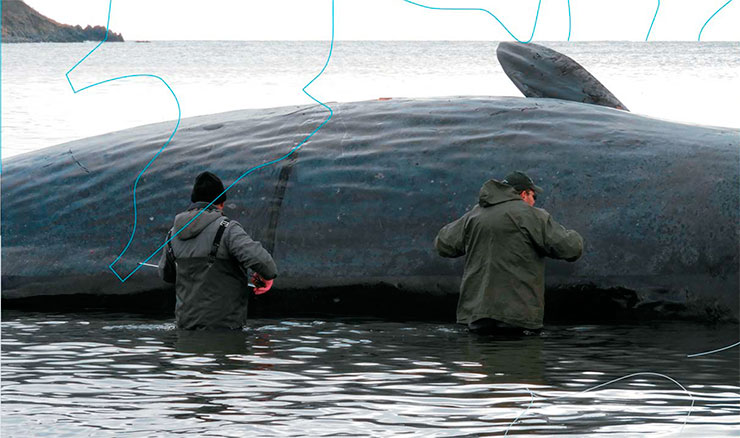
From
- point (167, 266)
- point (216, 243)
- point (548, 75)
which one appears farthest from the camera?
point (548, 75)

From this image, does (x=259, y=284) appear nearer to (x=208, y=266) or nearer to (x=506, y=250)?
(x=208, y=266)

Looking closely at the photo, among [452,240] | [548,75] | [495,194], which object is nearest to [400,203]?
[452,240]

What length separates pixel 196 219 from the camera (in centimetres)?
1155

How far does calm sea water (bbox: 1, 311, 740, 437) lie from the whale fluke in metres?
3.19

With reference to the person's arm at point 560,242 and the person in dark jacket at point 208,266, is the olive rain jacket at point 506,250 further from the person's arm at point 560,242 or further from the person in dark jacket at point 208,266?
the person in dark jacket at point 208,266

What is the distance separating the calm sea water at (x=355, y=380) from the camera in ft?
26.6

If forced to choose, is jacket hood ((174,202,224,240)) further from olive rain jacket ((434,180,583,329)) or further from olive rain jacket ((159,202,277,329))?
olive rain jacket ((434,180,583,329))

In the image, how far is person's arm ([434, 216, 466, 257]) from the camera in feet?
36.7

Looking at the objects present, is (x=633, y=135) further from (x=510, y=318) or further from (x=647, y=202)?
(x=510, y=318)

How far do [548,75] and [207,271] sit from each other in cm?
→ 465

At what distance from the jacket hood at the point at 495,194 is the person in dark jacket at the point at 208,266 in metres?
1.97

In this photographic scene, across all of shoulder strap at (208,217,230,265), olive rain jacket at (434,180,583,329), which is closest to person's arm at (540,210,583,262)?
olive rain jacket at (434,180,583,329)

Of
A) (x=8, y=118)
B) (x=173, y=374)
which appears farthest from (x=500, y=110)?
(x=8, y=118)

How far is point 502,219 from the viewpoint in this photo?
11.0 meters
